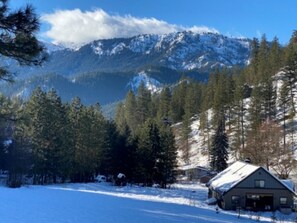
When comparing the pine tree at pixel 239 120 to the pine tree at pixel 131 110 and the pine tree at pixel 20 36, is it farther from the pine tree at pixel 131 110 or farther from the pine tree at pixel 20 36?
the pine tree at pixel 20 36

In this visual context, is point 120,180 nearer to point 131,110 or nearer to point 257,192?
point 257,192

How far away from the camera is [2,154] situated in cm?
5525

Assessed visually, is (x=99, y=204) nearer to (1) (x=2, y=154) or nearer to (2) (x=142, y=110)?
(1) (x=2, y=154)

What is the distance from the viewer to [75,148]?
56906mm

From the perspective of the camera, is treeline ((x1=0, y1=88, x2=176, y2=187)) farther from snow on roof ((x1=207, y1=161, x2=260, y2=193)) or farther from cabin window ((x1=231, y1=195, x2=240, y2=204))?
cabin window ((x1=231, y1=195, x2=240, y2=204))

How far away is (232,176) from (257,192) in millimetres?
Result: 4187

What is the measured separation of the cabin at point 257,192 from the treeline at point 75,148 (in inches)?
594

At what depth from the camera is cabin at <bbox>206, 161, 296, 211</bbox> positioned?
4200cm

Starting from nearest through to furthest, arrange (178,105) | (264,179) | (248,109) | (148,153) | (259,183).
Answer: (264,179)
(259,183)
(148,153)
(248,109)
(178,105)

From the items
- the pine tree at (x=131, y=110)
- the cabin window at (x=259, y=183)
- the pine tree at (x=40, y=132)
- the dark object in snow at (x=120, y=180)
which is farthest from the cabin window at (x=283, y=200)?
the pine tree at (x=131, y=110)

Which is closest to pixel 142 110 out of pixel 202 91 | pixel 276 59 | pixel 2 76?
pixel 202 91

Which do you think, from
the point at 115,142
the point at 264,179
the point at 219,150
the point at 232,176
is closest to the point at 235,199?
the point at 264,179

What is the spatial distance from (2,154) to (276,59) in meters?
58.3

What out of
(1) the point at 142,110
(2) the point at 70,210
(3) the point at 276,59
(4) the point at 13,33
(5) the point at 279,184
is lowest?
(2) the point at 70,210
